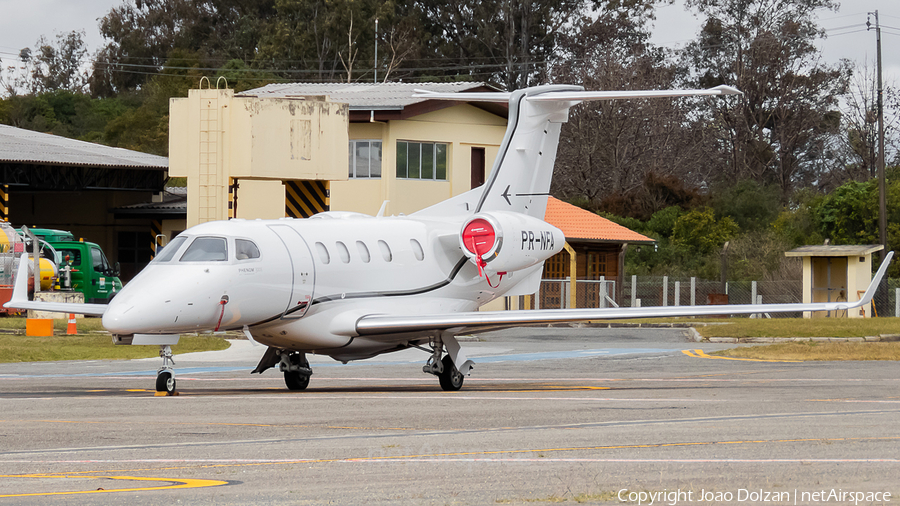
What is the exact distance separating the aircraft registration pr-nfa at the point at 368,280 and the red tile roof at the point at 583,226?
26.4 metres

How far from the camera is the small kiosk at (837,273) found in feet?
142

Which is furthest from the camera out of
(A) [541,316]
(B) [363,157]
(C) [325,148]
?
(B) [363,157]

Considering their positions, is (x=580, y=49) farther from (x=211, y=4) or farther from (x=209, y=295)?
(x=209, y=295)

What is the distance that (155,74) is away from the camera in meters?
98.1

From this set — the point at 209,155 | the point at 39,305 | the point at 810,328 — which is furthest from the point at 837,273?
the point at 39,305

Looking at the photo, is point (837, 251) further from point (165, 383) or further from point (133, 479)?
point (133, 479)

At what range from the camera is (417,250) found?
19.3 meters

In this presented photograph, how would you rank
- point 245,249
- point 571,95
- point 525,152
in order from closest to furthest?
point 245,249
point 571,95
point 525,152

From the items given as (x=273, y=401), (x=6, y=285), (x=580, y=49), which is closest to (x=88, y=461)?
(x=273, y=401)

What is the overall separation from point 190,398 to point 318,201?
2039 centimetres

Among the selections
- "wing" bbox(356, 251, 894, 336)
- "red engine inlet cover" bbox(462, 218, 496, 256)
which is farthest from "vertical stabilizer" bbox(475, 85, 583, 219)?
"wing" bbox(356, 251, 894, 336)

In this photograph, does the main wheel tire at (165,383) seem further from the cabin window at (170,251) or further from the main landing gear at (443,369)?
the main landing gear at (443,369)

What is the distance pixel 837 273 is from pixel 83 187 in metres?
32.2

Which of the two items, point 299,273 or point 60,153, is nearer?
point 299,273
